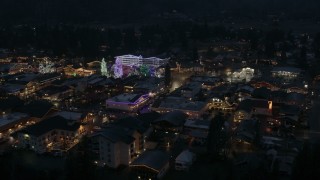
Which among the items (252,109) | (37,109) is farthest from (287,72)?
(37,109)

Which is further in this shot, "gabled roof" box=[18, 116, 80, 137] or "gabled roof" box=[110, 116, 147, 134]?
"gabled roof" box=[18, 116, 80, 137]

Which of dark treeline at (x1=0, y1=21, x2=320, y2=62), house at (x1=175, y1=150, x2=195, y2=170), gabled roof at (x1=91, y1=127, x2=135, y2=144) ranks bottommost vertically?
house at (x1=175, y1=150, x2=195, y2=170)

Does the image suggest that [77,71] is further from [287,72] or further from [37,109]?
[287,72]

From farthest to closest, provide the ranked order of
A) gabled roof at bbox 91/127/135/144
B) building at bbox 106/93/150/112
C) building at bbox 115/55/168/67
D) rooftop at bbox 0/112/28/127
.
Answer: building at bbox 115/55/168/67 → building at bbox 106/93/150/112 → rooftop at bbox 0/112/28/127 → gabled roof at bbox 91/127/135/144

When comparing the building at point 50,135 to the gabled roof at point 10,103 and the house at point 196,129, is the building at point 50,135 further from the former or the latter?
the house at point 196,129

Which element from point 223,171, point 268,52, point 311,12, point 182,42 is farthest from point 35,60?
point 311,12

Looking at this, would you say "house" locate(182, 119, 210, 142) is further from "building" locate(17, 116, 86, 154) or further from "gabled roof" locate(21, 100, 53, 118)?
"gabled roof" locate(21, 100, 53, 118)

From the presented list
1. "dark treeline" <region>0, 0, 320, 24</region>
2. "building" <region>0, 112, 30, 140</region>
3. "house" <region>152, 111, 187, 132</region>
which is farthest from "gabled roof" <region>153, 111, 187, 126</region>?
"dark treeline" <region>0, 0, 320, 24</region>
